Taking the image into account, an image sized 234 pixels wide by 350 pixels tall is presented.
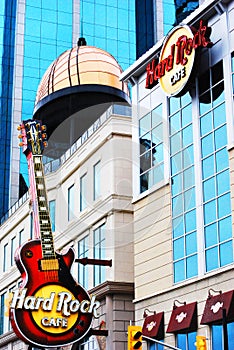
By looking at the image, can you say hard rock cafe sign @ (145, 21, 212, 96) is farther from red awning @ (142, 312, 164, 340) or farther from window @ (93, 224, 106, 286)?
red awning @ (142, 312, 164, 340)

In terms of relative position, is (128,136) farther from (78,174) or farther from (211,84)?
(211,84)

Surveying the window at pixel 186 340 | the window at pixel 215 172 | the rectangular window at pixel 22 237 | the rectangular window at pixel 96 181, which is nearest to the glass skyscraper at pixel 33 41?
the rectangular window at pixel 22 237

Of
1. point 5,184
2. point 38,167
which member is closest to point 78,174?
point 38,167

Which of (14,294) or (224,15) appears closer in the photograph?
(224,15)

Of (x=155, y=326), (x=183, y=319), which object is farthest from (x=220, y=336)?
(x=155, y=326)

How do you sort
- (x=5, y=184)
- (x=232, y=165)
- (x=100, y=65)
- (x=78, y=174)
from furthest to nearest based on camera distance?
(x=5, y=184) < (x=100, y=65) < (x=78, y=174) < (x=232, y=165)

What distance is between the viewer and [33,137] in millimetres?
43344

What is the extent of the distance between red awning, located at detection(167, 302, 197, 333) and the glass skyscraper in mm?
54226

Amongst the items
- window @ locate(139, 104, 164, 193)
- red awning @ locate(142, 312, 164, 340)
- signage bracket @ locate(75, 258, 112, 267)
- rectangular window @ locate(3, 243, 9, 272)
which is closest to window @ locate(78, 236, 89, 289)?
signage bracket @ locate(75, 258, 112, 267)

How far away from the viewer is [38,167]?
42312mm

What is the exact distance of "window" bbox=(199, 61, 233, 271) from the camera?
104 ft

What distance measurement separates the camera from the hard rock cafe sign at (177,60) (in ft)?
112

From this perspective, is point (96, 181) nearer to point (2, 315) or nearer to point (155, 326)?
point (155, 326)

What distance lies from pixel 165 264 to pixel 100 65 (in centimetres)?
2621
